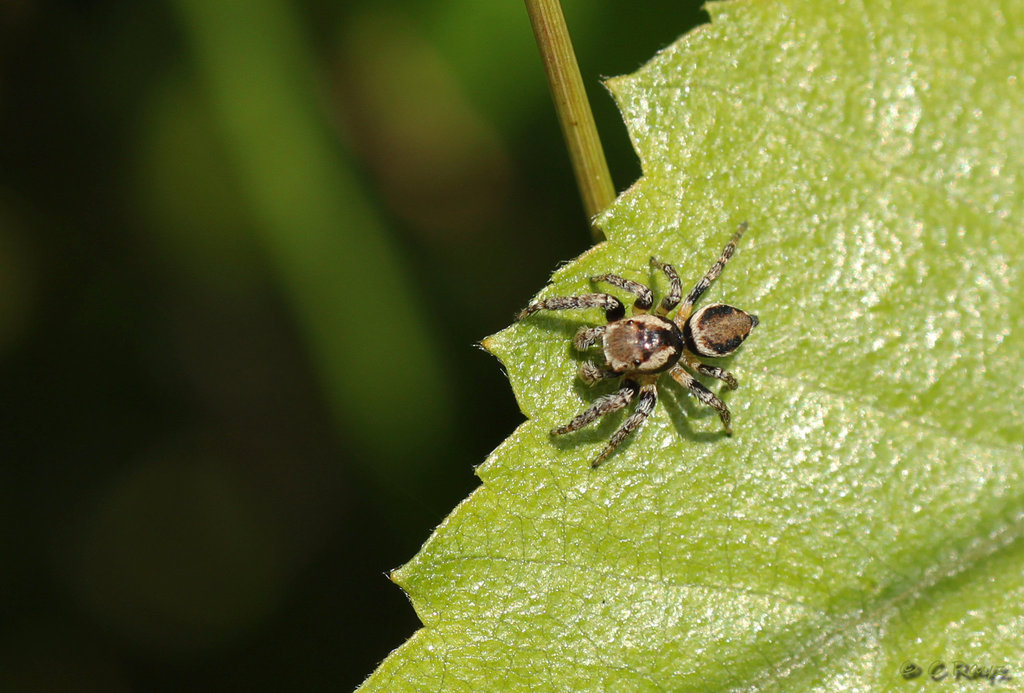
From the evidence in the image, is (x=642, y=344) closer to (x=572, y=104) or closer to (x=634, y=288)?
(x=634, y=288)

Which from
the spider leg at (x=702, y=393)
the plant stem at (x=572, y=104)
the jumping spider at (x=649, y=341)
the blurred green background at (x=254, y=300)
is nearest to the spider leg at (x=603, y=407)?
the jumping spider at (x=649, y=341)

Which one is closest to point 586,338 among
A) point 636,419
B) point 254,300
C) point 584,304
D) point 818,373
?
point 584,304

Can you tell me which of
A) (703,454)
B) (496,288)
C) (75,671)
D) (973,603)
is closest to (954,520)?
(973,603)

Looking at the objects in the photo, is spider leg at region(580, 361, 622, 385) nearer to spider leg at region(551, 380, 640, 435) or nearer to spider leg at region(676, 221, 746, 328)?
spider leg at region(551, 380, 640, 435)

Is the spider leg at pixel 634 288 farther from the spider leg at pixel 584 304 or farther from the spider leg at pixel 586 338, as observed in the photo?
the spider leg at pixel 586 338

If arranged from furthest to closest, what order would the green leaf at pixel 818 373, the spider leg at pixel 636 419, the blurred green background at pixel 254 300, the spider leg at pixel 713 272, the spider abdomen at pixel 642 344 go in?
1. the blurred green background at pixel 254 300
2. the spider abdomen at pixel 642 344
3. the spider leg at pixel 713 272
4. the spider leg at pixel 636 419
5. the green leaf at pixel 818 373

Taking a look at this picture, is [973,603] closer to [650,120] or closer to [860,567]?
[860,567]
